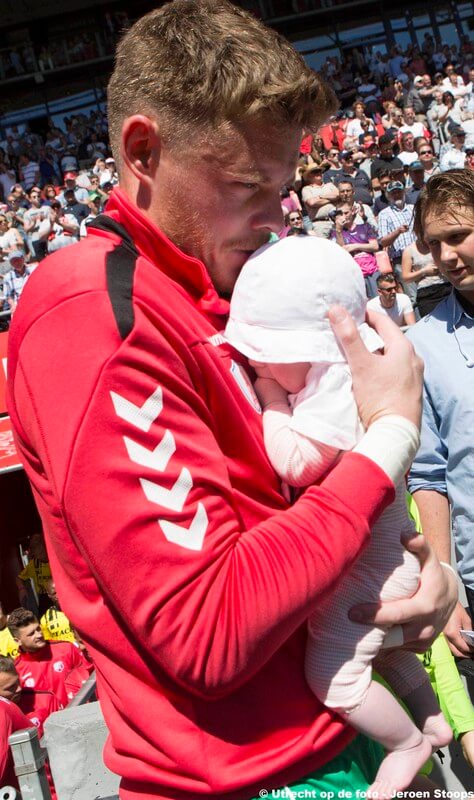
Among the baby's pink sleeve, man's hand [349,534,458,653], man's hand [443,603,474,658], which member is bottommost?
man's hand [443,603,474,658]

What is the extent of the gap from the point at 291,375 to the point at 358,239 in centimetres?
991

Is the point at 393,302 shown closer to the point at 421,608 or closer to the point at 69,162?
the point at 421,608

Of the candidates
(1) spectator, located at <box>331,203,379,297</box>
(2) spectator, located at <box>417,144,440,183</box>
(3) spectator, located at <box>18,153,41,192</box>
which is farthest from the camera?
(3) spectator, located at <box>18,153,41,192</box>

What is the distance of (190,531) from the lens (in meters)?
1.04

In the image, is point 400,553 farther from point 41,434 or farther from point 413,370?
point 41,434

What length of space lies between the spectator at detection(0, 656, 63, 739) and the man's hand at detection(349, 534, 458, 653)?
4.59 meters

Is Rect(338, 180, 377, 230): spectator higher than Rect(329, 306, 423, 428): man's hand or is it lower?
lower

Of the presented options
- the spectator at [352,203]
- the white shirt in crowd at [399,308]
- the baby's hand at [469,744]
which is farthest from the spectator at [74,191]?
the baby's hand at [469,744]

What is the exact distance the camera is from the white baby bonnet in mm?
1357

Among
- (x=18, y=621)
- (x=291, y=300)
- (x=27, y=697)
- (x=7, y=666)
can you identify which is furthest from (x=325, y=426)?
(x=18, y=621)

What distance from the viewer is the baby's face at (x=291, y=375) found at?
142 centimetres

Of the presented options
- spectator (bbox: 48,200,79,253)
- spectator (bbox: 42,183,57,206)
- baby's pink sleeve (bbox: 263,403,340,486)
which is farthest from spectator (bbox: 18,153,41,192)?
baby's pink sleeve (bbox: 263,403,340,486)

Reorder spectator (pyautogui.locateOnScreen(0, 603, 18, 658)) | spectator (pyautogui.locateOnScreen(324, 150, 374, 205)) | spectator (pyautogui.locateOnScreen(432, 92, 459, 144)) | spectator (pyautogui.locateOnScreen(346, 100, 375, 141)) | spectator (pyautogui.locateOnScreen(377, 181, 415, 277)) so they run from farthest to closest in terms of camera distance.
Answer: spectator (pyautogui.locateOnScreen(346, 100, 375, 141)) → spectator (pyautogui.locateOnScreen(432, 92, 459, 144)) → spectator (pyautogui.locateOnScreen(324, 150, 374, 205)) → spectator (pyautogui.locateOnScreen(377, 181, 415, 277)) → spectator (pyautogui.locateOnScreen(0, 603, 18, 658))

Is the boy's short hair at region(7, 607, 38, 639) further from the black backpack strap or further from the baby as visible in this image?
the black backpack strap
